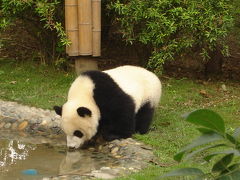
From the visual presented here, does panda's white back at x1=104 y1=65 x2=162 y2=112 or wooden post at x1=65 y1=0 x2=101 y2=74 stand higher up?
wooden post at x1=65 y1=0 x2=101 y2=74

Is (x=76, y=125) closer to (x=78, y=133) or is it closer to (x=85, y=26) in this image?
(x=78, y=133)

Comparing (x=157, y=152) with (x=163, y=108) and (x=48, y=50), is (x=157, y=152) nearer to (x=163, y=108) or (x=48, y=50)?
(x=163, y=108)

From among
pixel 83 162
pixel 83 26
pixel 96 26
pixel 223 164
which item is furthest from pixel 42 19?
pixel 223 164

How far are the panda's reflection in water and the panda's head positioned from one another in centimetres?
14

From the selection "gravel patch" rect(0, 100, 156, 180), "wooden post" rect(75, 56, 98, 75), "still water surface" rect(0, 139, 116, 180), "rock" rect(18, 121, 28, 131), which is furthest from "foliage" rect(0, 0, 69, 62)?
"still water surface" rect(0, 139, 116, 180)

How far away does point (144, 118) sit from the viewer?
621cm

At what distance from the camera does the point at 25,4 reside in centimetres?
819

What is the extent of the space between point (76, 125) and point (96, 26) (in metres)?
2.67

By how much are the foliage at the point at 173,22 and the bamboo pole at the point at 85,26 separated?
1.77 ft

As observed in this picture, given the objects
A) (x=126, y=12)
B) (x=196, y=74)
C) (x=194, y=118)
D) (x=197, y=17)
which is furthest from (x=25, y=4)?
(x=194, y=118)

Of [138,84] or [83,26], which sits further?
[83,26]

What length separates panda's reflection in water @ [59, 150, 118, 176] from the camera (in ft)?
16.6

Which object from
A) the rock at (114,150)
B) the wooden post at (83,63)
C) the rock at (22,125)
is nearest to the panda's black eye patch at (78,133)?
the rock at (114,150)

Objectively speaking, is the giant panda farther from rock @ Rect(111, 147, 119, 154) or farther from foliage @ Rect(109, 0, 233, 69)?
foliage @ Rect(109, 0, 233, 69)
